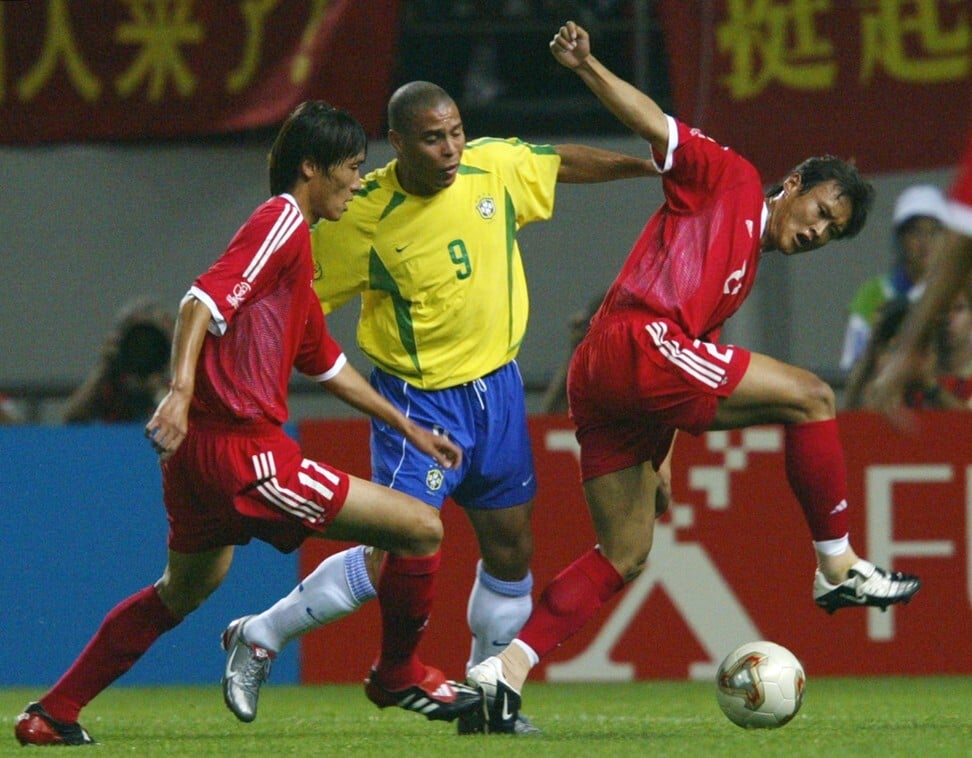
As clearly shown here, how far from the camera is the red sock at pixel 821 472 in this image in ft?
18.9

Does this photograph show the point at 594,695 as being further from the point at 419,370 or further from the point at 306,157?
the point at 306,157

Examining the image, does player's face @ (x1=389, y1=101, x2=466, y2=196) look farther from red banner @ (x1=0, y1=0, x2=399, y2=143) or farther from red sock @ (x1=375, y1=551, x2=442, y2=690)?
red banner @ (x1=0, y1=0, x2=399, y2=143)

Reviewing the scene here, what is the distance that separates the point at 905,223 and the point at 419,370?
3.64m

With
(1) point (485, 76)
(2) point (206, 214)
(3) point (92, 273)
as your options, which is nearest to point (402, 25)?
(1) point (485, 76)

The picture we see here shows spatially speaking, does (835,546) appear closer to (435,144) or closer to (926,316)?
(435,144)

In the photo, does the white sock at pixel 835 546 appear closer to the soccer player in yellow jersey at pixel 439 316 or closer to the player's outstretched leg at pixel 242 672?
the soccer player in yellow jersey at pixel 439 316

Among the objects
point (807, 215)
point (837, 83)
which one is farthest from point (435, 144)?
point (837, 83)

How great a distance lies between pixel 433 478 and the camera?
19.8 feet

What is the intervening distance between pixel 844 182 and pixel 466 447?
133 centimetres

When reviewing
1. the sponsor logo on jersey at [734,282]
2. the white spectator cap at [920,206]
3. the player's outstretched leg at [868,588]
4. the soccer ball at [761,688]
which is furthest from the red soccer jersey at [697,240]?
the white spectator cap at [920,206]

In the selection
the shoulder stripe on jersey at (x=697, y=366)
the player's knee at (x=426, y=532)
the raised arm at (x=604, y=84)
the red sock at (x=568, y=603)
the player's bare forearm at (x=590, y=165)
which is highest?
the raised arm at (x=604, y=84)

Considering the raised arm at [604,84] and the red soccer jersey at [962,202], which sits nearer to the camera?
the red soccer jersey at [962,202]

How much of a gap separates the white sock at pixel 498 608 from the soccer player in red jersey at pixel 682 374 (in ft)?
1.67

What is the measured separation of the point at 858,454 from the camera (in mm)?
8016
